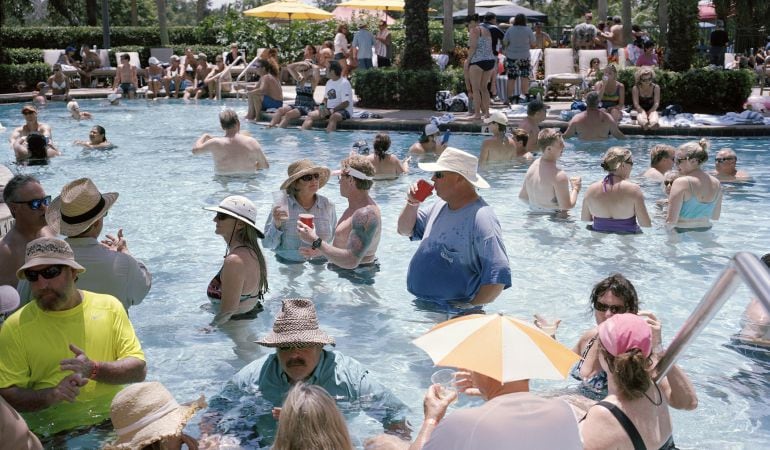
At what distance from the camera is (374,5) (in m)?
32.5

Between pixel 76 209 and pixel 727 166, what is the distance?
27.3ft

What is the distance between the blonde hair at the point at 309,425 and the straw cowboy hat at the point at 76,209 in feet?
9.21

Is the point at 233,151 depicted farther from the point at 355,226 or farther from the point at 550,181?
the point at 355,226

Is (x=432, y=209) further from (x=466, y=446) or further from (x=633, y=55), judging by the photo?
(x=633, y=55)

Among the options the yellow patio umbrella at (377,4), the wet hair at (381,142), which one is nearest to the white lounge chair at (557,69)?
the wet hair at (381,142)

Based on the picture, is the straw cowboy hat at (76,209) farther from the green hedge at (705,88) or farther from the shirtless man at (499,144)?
the green hedge at (705,88)

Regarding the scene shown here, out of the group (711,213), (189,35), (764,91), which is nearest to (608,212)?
(711,213)

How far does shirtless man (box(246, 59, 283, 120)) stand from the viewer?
62.5 feet

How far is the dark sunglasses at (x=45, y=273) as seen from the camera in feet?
14.1

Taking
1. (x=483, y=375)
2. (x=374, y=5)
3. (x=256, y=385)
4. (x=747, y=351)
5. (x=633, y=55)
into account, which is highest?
(x=374, y=5)

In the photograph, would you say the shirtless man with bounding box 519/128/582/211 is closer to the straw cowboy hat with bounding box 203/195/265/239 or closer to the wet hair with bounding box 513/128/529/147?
the wet hair with bounding box 513/128/529/147

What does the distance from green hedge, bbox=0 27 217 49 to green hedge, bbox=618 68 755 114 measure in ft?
73.7

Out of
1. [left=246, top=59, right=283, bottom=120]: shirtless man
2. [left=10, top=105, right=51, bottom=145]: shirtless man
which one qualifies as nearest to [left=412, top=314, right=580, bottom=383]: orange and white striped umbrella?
[left=10, top=105, right=51, bottom=145]: shirtless man

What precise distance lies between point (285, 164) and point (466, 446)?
12256mm
